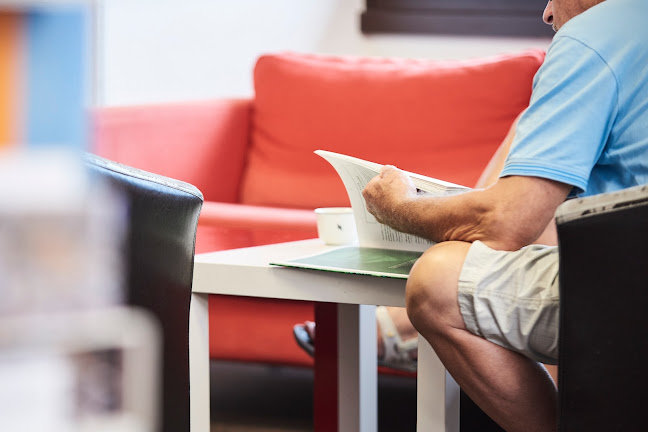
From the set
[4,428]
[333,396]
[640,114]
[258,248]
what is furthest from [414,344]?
[4,428]

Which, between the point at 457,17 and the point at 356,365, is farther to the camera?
the point at 457,17

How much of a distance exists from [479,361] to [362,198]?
12.4 inches

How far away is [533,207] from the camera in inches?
38.7

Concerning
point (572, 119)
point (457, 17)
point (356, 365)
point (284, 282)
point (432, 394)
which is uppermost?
point (457, 17)

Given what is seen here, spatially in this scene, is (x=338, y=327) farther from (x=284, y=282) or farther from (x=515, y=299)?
(x=515, y=299)

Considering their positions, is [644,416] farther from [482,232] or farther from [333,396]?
[333,396]

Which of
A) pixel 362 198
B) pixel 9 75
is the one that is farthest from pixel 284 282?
pixel 9 75

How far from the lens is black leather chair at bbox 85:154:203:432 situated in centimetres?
77

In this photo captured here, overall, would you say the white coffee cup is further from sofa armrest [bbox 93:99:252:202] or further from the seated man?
sofa armrest [bbox 93:99:252:202]

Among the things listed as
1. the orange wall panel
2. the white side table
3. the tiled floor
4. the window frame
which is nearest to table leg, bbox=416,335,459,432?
the white side table

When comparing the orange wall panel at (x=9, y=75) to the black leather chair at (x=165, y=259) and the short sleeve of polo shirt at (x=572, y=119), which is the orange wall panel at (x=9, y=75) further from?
the short sleeve of polo shirt at (x=572, y=119)

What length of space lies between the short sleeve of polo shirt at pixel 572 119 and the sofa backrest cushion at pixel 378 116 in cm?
141

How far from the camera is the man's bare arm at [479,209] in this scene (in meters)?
0.98

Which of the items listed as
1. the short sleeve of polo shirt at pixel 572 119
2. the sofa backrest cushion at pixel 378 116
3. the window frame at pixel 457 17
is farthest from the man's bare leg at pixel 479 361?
the window frame at pixel 457 17
